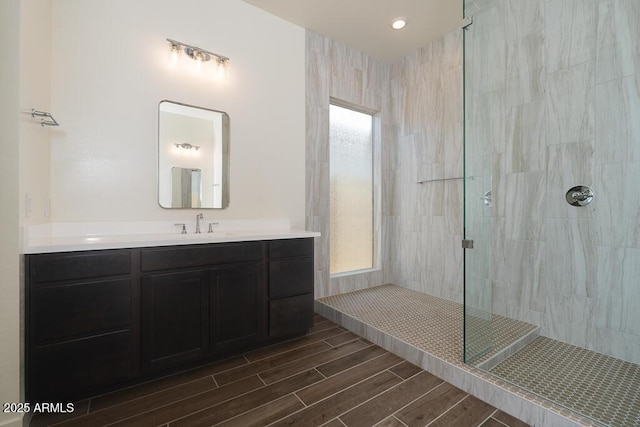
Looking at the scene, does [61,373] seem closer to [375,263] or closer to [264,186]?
[264,186]

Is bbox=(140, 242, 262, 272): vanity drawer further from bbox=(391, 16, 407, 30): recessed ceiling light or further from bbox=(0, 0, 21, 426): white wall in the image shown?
bbox=(391, 16, 407, 30): recessed ceiling light

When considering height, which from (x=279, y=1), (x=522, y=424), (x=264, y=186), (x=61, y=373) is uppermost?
(x=279, y=1)

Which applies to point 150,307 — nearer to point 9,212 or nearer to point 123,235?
point 123,235

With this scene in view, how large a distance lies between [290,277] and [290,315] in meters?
0.31

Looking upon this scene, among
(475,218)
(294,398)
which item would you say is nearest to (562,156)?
(475,218)

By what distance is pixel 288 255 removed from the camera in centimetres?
229

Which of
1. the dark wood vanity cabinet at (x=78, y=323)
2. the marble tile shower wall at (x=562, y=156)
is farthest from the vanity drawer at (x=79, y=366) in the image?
the marble tile shower wall at (x=562, y=156)

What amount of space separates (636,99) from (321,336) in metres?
2.85

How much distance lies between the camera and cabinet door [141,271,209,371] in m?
1.71

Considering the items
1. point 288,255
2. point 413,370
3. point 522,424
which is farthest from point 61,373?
point 522,424

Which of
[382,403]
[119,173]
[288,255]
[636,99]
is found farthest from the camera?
[288,255]

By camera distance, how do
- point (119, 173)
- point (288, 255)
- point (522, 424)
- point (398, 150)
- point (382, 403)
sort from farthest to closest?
1. point (398, 150)
2. point (288, 255)
3. point (119, 173)
4. point (382, 403)
5. point (522, 424)

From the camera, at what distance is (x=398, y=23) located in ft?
9.51

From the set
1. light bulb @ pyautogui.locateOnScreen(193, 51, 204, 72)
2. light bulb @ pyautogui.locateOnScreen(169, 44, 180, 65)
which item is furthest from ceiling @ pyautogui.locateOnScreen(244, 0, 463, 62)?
light bulb @ pyautogui.locateOnScreen(169, 44, 180, 65)
